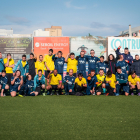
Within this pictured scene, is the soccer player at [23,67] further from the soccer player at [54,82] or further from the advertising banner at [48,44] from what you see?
the advertising banner at [48,44]

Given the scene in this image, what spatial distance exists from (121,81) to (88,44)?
32.4 feet

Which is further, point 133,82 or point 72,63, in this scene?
point 72,63

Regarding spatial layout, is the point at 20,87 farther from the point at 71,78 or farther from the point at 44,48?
the point at 44,48

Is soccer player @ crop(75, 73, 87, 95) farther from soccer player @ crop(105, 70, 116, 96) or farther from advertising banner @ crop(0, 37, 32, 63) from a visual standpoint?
advertising banner @ crop(0, 37, 32, 63)

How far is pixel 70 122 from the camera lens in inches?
167

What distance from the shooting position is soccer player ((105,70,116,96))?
816 centimetres

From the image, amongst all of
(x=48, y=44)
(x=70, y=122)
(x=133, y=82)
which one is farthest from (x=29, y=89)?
(x=48, y=44)

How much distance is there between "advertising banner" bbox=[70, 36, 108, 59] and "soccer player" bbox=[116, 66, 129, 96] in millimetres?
9410

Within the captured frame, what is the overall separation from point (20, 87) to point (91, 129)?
470 cm

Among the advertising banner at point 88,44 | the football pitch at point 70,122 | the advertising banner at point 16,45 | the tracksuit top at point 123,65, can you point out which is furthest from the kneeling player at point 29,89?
the advertising banner at point 88,44

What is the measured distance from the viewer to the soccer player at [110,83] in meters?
8.16

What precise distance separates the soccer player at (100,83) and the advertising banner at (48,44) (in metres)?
9.74

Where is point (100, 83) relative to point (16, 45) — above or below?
below

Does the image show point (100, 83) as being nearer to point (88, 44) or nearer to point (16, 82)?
point (16, 82)
